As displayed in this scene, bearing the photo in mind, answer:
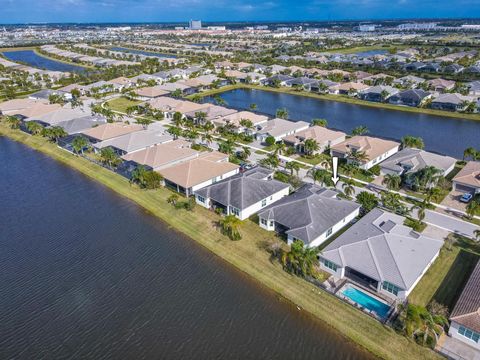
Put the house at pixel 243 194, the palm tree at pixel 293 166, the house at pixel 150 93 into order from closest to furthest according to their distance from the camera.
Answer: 1. the house at pixel 243 194
2. the palm tree at pixel 293 166
3. the house at pixel 150 93

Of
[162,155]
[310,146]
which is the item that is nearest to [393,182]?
[310,146]

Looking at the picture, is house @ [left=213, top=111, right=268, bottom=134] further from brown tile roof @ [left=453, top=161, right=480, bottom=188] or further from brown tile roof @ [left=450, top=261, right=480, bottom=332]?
brown tile roof @ [left=450, top=261, right=480, bottom=332]

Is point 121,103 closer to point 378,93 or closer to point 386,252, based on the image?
point 378,93

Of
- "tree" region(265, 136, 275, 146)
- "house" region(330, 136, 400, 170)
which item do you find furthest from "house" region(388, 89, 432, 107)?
"tree" region(265, 136, 275, 146)

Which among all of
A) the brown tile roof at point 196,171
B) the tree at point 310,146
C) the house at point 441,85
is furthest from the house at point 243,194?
the house at point 441,85

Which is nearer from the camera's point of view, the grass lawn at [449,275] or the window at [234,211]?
the grass lawn at [449,275]

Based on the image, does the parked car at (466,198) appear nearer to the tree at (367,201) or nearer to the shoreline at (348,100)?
the tree at (367,201)

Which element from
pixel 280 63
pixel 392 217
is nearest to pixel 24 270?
pixel 392 217
